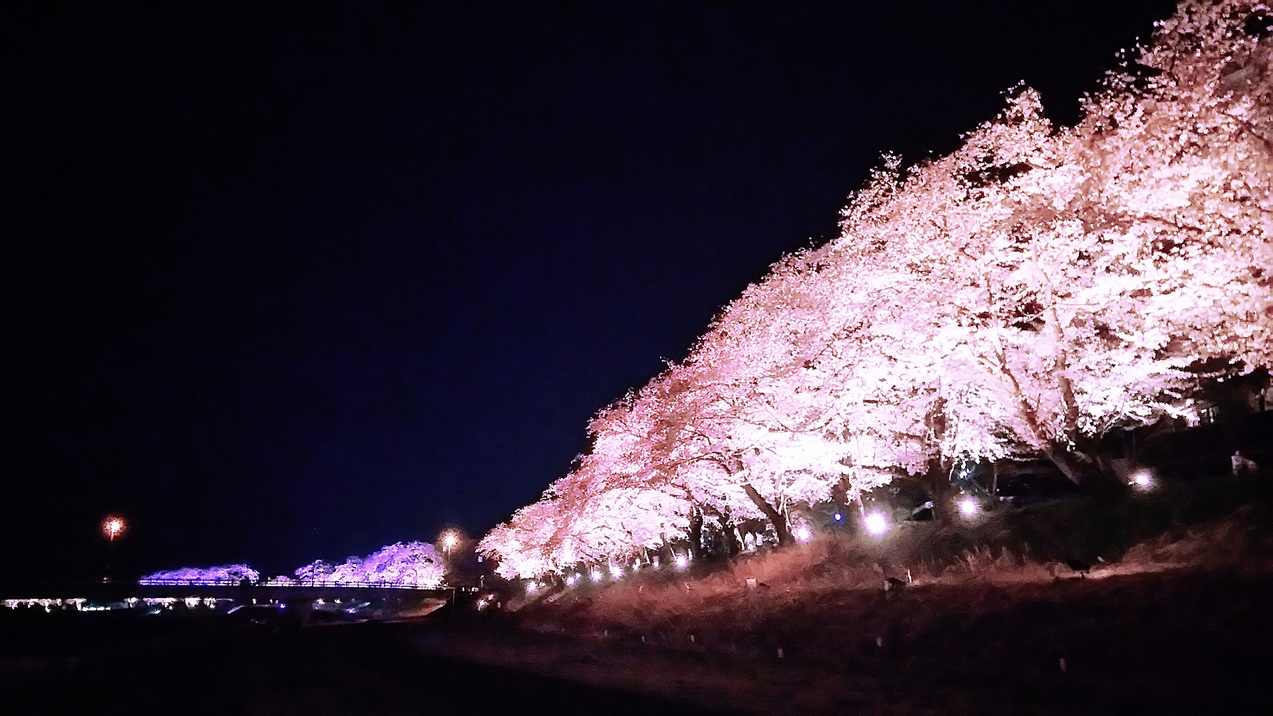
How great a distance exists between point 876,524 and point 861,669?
560 inches

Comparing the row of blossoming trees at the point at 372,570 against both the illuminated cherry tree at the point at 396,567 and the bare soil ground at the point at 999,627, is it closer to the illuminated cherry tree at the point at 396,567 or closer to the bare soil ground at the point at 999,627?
the illuminated cherry tree at the point at 396,567

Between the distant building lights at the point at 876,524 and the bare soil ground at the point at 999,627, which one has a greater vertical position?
the distant building lights at the point at 876,524

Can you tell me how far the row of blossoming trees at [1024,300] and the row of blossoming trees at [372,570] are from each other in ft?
333

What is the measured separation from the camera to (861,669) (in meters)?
16.1

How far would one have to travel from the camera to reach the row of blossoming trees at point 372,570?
133 meters

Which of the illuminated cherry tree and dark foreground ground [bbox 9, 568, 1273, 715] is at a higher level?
the illuminated cherry tree

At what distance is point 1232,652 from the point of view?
35.7 ft

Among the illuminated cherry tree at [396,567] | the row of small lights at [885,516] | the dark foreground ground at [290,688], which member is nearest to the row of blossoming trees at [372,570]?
the illuminated cherry tree at [396,567]

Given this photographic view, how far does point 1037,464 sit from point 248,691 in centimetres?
2741

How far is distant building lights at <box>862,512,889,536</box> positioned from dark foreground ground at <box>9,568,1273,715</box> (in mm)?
5457

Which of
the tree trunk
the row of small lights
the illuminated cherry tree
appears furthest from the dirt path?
the illuminated cherry tree

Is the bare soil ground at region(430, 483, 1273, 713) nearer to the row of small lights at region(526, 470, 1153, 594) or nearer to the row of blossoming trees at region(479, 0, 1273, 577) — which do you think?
the row of small lights at region(526, 470, 1153, 594)

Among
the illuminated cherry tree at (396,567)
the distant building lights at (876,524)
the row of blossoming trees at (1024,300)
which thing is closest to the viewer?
the row of blossoming trees at (1024,300)

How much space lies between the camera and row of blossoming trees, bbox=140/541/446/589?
133250mm
